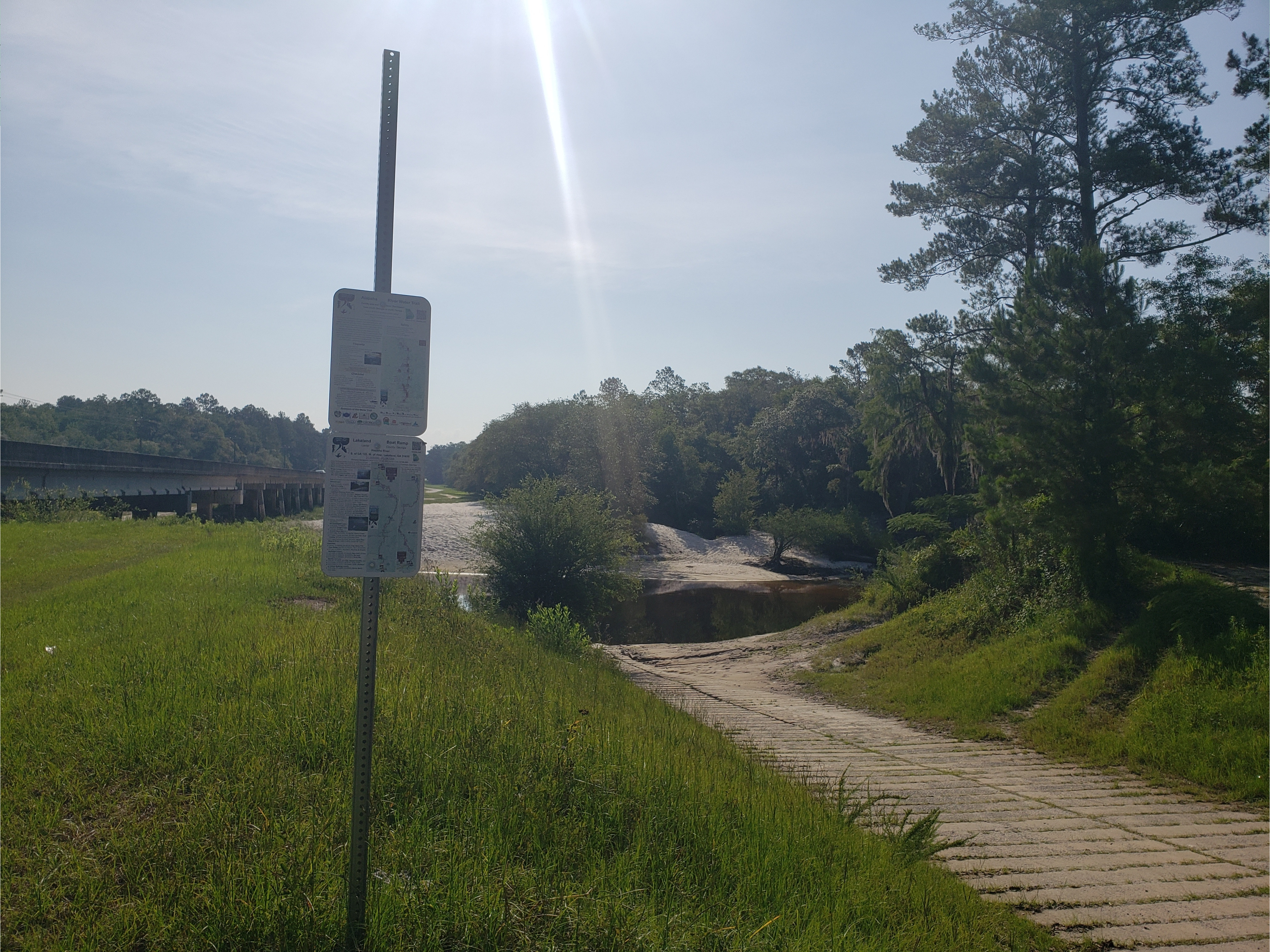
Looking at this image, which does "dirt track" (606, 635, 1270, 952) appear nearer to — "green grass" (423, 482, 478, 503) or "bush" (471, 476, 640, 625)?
"bush" (471, 476, 640, 625)

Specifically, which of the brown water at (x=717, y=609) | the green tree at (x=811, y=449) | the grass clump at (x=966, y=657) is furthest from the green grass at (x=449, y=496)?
the grass clump at (x=966, y=657)

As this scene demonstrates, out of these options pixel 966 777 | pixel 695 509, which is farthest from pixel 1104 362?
pixel 695 509

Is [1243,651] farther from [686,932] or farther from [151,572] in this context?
[151,572]

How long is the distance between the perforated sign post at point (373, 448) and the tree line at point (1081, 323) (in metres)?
10.9

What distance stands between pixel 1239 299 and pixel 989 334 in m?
11.7

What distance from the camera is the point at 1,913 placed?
3066 millimetres

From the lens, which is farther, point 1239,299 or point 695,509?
point 695,509

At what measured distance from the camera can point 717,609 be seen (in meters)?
30.5

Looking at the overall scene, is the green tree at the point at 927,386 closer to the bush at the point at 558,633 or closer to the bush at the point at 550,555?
the bush at the point at 550,555

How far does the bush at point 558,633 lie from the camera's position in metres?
14.5

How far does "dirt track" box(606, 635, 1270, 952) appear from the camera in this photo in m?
4.41

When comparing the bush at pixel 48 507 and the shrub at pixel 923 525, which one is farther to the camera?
the shrub at pixel 923 525

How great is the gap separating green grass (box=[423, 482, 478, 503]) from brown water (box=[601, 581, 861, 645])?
36568mm

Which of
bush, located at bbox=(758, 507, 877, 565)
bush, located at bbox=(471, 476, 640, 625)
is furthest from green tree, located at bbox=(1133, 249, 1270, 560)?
bush, located at bbox=(758, 507, 877, 565)
